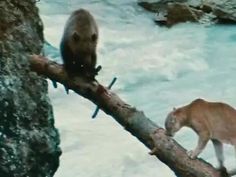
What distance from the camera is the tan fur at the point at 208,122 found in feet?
14.9

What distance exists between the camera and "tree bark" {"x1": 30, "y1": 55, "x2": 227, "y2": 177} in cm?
411

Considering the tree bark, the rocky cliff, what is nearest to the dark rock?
the rocky cliff

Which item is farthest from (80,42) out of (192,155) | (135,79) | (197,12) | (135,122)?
(197,12)

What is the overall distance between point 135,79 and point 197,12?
3582 millimetres

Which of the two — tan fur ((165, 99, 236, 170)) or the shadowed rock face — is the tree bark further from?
the shadowed rock face

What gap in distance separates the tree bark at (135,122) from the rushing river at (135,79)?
3.69 metres

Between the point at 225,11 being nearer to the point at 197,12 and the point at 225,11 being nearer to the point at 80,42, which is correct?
the point at 197,12

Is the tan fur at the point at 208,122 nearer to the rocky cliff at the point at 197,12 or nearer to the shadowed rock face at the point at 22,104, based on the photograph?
the shadowed rock face at the point at 22,104

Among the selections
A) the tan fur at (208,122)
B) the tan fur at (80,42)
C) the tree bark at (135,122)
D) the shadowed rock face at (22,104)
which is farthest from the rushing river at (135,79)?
the tree bark at (135,122)

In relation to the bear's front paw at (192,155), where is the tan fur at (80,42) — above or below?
above

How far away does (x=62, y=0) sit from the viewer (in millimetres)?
16109

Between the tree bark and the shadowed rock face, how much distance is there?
1.89 ft

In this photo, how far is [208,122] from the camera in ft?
15.3

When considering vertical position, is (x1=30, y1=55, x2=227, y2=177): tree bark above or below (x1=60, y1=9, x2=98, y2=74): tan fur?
below
